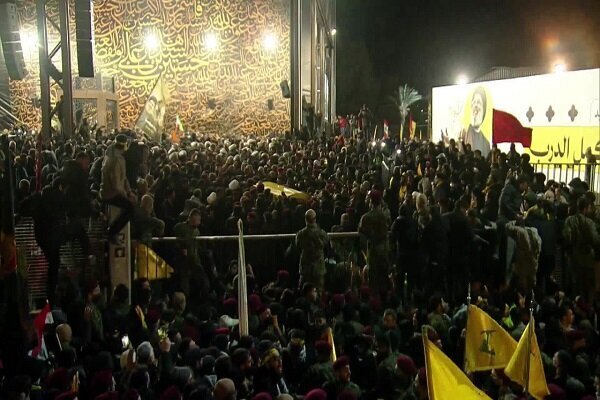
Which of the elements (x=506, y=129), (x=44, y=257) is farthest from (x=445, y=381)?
(x=506, y=129)

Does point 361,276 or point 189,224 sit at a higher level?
point 189,224

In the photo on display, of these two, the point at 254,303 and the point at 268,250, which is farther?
the point at 268,250

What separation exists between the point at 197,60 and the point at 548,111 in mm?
16645

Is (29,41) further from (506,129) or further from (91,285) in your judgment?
(91,285)

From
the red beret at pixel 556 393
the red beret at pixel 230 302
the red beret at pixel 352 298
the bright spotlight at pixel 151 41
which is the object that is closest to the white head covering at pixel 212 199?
the red beret at pixel 230 302

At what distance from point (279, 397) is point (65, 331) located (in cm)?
190

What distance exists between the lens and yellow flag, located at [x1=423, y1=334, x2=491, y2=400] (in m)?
4.21

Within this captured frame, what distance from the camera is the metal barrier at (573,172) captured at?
12609 millimetres

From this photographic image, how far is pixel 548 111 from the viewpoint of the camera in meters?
15.4

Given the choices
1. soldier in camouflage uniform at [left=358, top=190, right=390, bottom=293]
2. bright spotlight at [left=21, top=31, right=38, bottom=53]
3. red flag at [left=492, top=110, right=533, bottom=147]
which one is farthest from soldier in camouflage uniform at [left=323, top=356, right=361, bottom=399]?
bright spotlight at [left=21, top=31, right=38, bottom=53]

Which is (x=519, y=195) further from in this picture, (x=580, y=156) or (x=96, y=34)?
(x=96, y=34)

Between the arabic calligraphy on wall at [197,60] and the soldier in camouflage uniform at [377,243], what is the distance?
859 inches

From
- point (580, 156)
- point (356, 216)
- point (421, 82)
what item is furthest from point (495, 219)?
point (421, 82)

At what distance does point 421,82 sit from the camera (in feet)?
131
